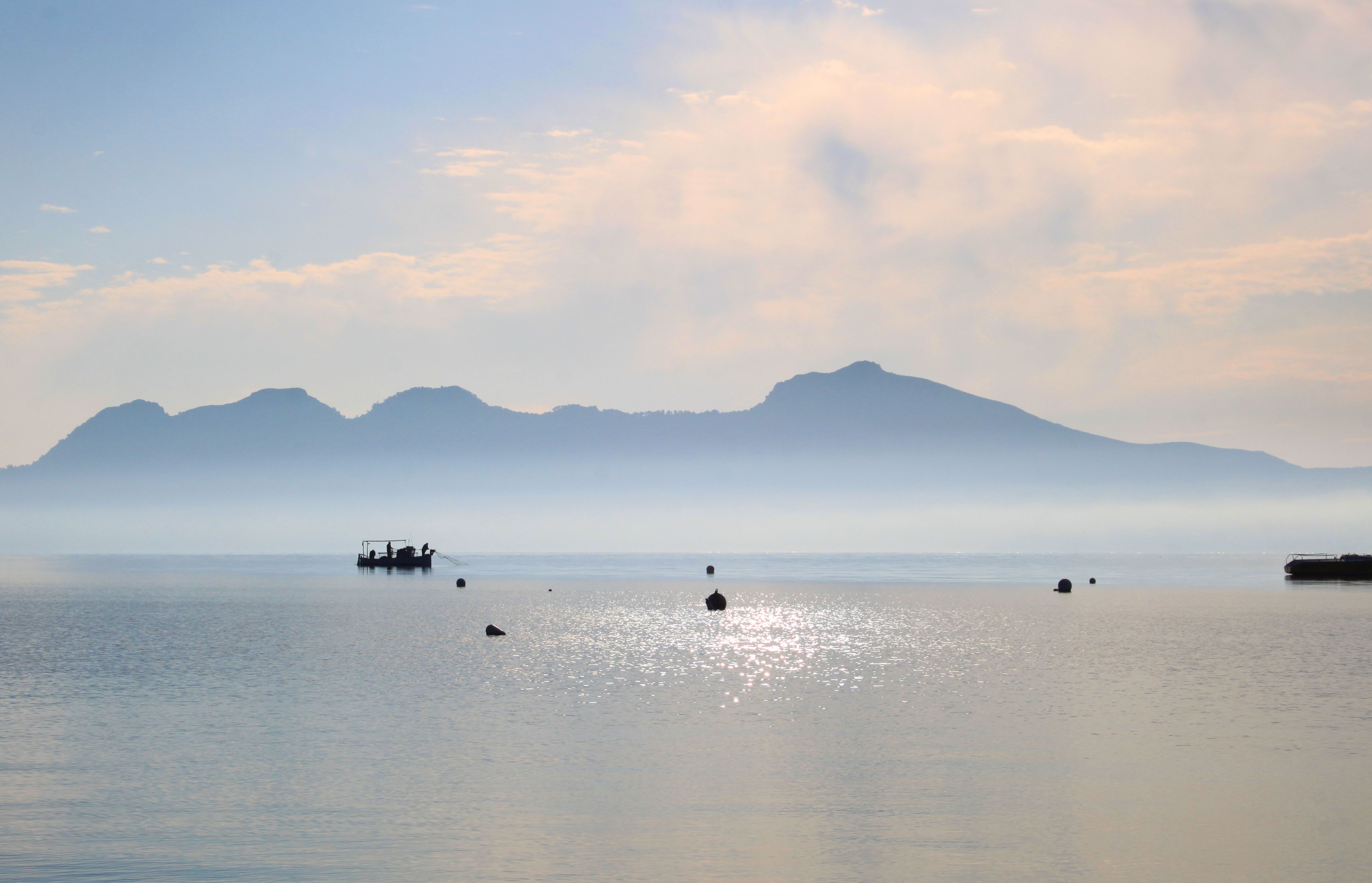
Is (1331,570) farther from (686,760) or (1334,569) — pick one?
(686,760)

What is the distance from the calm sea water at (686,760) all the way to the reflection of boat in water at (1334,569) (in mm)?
118505

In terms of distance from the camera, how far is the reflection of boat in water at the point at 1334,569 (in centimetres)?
17300

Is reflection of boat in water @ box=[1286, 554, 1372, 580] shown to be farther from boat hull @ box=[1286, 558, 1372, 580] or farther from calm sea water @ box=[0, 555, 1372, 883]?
calm sea water @ box=[0, 555, 1372, 883]

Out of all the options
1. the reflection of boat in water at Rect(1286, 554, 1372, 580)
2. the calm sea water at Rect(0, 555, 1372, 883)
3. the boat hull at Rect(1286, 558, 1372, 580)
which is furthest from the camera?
the reflection of boat in water at Rect(1286, 554, 1372, 580)

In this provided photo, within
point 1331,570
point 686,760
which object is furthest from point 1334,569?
point 686,760

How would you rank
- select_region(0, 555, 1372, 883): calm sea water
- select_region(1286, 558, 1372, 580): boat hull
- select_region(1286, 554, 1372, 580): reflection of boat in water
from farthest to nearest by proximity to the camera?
1. select_region(1286, 554, 1372, 580): reflection of boat in water
2. select_region(1286, 558, 1372, 580): boat hull
3. select_region(0, 555, 1372, 883): calm sea water

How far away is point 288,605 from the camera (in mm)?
120938

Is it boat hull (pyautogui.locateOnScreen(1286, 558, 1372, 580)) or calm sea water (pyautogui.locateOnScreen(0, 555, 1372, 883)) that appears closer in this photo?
calm sea water (pyautogui.locateOnScreen(0, 555, 1372, 883))

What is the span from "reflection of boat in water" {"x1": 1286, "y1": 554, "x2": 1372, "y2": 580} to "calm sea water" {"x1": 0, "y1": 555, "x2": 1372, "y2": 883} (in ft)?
389

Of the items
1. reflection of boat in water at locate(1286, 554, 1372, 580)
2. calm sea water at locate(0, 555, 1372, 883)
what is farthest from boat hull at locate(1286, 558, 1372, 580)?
calm sea water at locate(0, 555, 1372, 883)

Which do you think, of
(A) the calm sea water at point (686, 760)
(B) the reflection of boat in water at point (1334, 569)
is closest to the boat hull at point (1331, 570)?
(B) the reflection of boat in water at point (1334, 569)

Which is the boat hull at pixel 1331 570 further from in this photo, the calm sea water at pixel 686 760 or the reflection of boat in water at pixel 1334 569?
the calm sea water at pixel 686 760

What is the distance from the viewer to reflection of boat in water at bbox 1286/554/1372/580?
17300 centimetres

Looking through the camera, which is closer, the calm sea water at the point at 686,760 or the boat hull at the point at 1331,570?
the calm sea water at the point at 686,760
